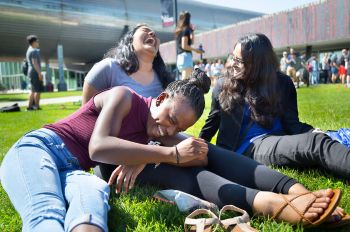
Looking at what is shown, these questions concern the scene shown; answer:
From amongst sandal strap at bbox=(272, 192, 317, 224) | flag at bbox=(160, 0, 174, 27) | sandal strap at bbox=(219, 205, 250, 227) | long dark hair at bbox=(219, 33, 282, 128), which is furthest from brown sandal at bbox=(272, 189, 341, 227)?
flag at bbox=(160, 0, 174, 27)

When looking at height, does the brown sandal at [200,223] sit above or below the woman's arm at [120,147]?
below

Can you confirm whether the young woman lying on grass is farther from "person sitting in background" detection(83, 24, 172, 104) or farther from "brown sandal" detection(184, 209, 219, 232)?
"person sitting in background" detection(83, 24, 172, 104)

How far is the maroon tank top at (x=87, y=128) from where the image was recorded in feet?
7.94

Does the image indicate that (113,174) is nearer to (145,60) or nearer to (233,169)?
(233,169)

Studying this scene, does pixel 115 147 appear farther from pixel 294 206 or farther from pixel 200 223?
pixel 294 206

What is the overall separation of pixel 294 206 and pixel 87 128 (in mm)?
1326

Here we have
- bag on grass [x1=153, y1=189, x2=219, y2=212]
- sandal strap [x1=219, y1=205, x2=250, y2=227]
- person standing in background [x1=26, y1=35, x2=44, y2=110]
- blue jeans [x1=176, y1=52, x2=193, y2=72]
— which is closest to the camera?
A: sandal strap [x1=219, y1=205, x2=250, y2=227]

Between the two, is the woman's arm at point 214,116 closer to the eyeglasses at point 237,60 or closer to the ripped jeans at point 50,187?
the eyeglasses at point 237,60

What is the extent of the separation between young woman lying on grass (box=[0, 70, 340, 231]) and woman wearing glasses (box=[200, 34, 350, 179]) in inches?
24.7

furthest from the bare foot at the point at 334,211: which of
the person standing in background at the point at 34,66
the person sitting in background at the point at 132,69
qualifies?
the person standing in background at the point at 34,66

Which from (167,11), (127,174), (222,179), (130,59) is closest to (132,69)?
(130,59)

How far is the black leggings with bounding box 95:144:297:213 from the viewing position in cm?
217

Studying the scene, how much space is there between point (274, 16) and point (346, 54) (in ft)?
29.9

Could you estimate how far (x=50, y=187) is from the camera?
1.92 metres
